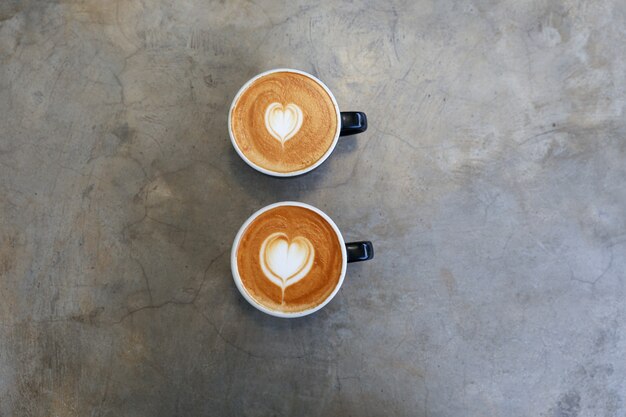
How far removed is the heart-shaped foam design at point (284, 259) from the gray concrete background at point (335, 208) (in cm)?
19

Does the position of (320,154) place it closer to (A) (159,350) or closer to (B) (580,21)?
(A) (159,350)

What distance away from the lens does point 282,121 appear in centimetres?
120

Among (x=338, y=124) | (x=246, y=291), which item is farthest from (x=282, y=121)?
(x=246, y=291)

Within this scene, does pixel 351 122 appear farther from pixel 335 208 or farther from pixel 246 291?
pixel 246 291

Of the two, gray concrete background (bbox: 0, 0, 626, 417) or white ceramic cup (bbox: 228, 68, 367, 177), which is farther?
gray concrete background (bbox: 0, 0, 626, 417)

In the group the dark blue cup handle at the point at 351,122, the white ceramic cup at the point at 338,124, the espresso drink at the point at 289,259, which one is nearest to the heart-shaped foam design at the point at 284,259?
the espresso drink at the point at 289,259

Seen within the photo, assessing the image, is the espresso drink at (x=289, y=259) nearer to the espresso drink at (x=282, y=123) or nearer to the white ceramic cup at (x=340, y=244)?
the white ceramic cup at (x=340, y=244)

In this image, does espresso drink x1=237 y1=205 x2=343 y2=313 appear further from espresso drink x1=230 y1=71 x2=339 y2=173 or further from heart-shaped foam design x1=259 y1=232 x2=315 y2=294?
espresso drink x1=230 y1=71 x2=339 y2=173

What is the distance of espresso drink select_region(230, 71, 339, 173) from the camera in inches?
47.0

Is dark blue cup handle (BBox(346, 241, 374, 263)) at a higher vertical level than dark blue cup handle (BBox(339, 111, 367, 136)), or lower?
lower

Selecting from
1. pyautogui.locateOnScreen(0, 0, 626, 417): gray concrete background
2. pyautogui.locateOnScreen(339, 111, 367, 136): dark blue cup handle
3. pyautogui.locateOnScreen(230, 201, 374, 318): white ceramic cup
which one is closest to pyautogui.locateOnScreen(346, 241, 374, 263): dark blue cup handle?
pyautogui.locateOnScreen(230, 201, 374, 318): white ceramic cup

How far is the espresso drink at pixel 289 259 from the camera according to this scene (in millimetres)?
1159

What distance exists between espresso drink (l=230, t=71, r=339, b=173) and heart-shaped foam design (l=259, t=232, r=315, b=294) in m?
0.18

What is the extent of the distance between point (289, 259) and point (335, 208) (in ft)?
0.80
